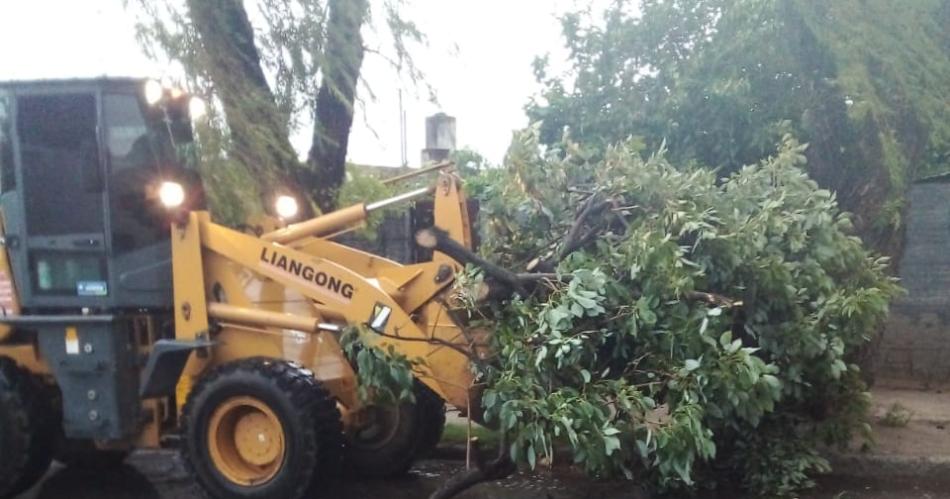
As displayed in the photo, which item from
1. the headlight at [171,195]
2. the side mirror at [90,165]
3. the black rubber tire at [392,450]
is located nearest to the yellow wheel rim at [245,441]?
the black rubber tire at [392,450]

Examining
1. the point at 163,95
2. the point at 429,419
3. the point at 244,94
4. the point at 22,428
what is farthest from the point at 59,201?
the point at 429,419

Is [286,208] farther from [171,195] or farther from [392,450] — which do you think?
[392,450]

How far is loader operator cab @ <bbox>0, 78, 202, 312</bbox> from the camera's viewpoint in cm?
705

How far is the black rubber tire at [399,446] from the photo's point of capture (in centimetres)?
765

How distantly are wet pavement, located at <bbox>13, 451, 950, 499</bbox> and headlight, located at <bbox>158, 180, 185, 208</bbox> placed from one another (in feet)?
5.95

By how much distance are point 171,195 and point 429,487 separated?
2.67 meters

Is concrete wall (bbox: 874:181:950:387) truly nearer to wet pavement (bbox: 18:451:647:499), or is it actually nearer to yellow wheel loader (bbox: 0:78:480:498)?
wet pavement (bbox: 18:451:647:499)

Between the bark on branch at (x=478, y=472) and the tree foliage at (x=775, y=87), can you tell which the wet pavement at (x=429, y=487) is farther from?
the tree foliage at (x=775, y=87)

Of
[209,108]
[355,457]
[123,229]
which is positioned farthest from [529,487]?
[209,108]

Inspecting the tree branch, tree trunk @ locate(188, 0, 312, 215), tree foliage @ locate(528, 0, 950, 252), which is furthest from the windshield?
tree foliage @ locate(528, 0, 950, 252)

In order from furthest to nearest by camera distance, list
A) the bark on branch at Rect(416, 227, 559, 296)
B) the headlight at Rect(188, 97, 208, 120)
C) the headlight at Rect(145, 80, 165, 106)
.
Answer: the headlight at Rect(188, 97, 208, 120)
the headlight at Rect(145, 80, 165, 106)
the bark on branch at Rect(416, 227, 559, 296)

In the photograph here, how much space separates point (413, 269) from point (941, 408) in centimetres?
497

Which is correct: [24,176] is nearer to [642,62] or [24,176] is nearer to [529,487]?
[529,487]

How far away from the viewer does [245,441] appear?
680 centimetres
